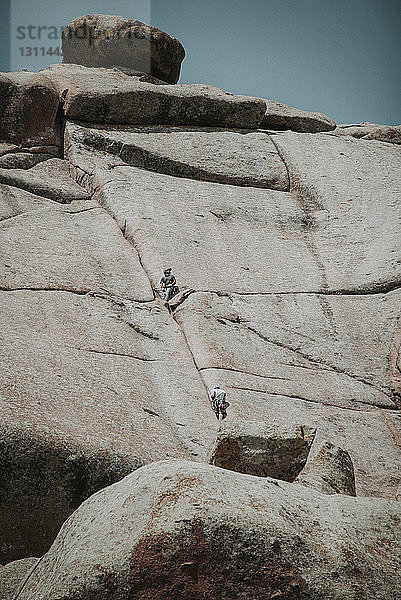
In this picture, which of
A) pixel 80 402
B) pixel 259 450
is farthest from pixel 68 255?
pixel 259 450

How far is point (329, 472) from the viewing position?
6.34 metres

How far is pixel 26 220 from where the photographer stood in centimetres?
1215

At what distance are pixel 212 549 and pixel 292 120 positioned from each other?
16435mm

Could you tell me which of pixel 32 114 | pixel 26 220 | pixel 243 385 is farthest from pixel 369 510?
pixel 32 114

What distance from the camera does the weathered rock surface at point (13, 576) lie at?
183 inches

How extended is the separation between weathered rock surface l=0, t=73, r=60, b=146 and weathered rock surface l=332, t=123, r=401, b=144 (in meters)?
8.35

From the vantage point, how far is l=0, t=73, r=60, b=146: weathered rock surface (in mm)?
14742

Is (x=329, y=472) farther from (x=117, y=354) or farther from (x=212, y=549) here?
(x=117, y=354)

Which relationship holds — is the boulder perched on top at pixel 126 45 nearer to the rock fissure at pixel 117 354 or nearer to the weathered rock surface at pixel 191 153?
the weathered rock surface at pixel 191 153

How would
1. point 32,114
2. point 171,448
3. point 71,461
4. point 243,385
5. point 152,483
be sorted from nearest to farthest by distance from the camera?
point 152,483, point 71,461, point 171,448, point 243,385, point 32,114

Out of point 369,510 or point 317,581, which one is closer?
point 317,581

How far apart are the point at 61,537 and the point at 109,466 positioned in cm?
183

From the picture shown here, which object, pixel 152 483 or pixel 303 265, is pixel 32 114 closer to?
pixel 303 265

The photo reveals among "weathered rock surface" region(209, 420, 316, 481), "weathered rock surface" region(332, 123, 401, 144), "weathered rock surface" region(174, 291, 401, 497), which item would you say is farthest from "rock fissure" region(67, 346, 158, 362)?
"weathered rock surface" region(332, 123, 401, 144)
